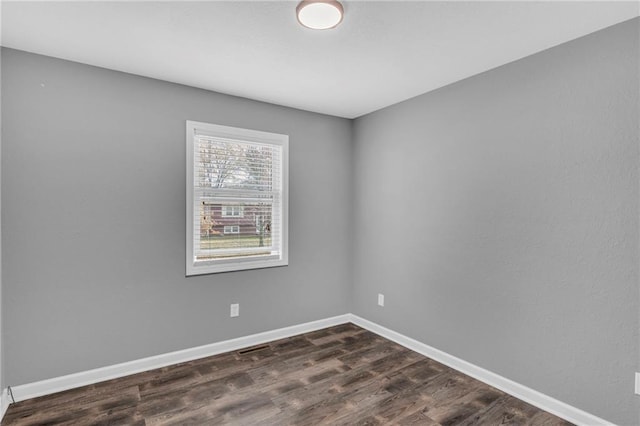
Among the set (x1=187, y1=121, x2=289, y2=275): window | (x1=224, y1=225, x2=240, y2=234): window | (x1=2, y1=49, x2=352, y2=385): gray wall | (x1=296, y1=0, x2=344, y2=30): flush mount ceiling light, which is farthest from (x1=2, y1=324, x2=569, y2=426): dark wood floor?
(x1=296, y1=0, x2=344, y2=30): flush mount ceiling light

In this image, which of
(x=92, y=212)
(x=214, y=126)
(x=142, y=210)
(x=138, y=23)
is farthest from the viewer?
(x=214, y=126)

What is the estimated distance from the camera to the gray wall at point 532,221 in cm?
201

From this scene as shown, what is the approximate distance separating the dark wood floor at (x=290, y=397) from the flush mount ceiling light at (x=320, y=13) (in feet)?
8.14

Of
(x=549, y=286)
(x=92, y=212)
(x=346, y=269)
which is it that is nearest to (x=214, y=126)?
(x=92, y=212)

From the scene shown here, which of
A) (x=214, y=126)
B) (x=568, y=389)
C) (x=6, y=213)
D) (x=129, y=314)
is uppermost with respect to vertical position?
(x=214, y=126)

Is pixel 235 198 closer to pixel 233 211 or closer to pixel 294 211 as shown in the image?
pixel 233 211

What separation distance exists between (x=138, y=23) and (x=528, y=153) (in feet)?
9.02

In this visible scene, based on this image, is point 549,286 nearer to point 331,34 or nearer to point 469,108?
point 469,108

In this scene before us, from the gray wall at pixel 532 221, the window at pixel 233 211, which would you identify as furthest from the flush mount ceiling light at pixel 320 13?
the window at pixel 233 211

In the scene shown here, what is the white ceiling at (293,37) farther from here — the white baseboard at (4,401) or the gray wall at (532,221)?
the white baseboard at (4,401)

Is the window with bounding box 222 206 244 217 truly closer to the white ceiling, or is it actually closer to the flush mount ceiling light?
the white ceiling

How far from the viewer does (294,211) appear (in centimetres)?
367

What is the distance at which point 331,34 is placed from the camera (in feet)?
7.07

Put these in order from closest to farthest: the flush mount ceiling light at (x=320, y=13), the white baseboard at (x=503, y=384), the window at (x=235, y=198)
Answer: the flush mount ceiling light at (x=320, y=13)
the white baseboard at (x=503, y=384)
the window at (x=235, y=198)
